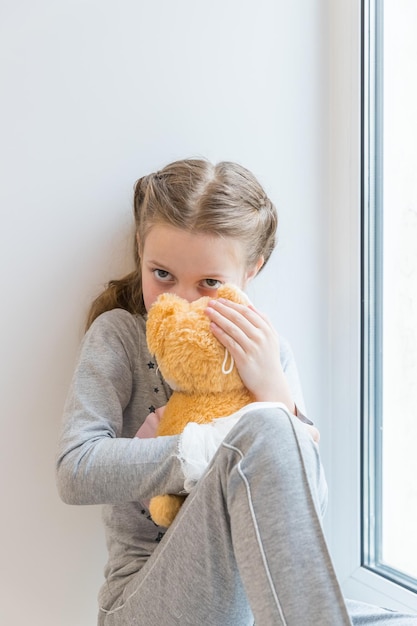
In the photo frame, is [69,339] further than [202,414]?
Yes

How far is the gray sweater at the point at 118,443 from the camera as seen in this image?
93 cm

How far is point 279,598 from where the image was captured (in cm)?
73

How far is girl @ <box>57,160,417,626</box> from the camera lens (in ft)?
2.47

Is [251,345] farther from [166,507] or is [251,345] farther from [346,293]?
[346,293]

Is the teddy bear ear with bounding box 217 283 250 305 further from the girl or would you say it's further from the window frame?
the window frame

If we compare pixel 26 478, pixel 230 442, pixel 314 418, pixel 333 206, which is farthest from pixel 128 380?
pixel 333 206

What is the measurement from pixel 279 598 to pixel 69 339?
23.5 inches

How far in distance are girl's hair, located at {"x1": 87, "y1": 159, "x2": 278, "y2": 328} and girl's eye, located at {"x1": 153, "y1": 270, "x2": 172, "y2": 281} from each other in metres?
0.07

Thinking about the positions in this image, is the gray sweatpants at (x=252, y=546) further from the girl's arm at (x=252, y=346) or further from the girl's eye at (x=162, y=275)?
the girl's eye at (x=162, y=275)

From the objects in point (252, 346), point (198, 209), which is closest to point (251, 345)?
point (252, 346)

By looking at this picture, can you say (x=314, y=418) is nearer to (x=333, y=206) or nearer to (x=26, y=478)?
(x=333, y=206)
